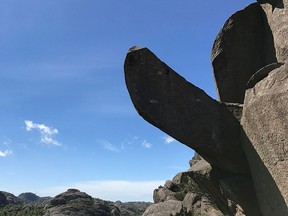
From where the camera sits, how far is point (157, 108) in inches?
415

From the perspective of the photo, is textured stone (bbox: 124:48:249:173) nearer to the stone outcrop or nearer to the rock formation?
the rock formation

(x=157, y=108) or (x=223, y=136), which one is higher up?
(x=157, y=108)

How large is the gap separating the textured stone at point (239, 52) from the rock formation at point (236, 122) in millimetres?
281

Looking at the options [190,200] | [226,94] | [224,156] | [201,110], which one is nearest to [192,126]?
[201,110]

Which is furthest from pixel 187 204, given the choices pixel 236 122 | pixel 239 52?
pixel 236 122

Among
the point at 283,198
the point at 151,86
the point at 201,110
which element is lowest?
the point at 283,198

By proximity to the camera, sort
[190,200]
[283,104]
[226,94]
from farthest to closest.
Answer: [190,200]
[226,94]
[283,104]

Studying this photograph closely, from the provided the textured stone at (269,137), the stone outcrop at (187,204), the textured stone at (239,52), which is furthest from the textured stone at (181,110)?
the stone outcrop at (187,204)

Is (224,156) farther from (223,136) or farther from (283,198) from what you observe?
(283,198)

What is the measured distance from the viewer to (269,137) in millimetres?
9445

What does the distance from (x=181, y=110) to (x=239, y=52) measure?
12.1ft

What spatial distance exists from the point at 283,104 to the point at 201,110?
2328 millimetres

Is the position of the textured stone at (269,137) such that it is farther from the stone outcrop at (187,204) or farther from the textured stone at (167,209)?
the textured stone at (167,209)

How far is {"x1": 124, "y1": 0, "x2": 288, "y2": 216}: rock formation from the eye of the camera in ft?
30.9
